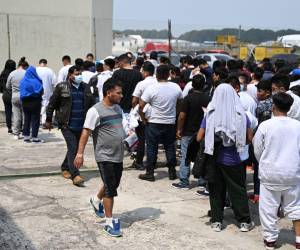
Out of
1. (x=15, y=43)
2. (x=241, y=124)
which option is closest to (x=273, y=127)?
(x=241, y=124)

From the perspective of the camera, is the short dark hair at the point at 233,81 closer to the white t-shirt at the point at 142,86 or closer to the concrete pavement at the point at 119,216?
the concrete pavement at the point at 119,216

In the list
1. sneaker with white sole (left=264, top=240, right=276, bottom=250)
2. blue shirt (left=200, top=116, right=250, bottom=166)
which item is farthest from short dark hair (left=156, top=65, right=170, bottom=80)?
sneaker with white sole (left=264, top=240, right=276, bottom=250)

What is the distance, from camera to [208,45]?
165 feet

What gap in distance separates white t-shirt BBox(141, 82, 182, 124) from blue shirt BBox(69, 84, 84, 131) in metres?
0.96

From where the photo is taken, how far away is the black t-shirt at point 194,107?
789cm

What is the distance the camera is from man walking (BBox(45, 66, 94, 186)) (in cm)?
801

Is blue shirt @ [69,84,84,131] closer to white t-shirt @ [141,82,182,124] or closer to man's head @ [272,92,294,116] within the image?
white t-shirt @ [141,82,182,124]

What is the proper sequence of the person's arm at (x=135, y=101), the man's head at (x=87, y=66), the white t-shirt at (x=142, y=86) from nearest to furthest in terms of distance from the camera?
the white t-shirt at (x=142, y=86) < the person's arm at (x=135, y=101) < the man's head at (x=87, y=66)

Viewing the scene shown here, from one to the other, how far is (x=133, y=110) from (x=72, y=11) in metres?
9.65

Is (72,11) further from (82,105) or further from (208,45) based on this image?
(208,45)

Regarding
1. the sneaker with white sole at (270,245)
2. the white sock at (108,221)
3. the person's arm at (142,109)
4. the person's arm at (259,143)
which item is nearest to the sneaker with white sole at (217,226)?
the sneaker with white sole at (270,245)

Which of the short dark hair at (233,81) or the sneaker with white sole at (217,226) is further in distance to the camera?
the short dark hair at (233,81)

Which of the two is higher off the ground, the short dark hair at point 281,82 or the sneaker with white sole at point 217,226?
the short dark hair at point 281,82

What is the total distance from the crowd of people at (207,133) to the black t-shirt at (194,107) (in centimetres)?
1
